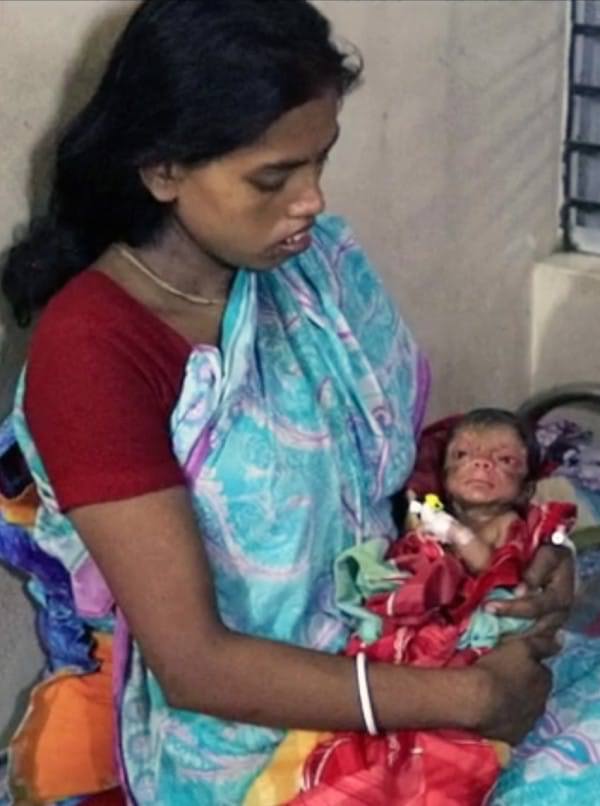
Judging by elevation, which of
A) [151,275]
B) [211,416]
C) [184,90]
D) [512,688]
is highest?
[184,90]

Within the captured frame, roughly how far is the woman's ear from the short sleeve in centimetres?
14

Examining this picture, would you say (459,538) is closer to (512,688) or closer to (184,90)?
(512,688)

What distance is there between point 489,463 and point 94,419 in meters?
0.46

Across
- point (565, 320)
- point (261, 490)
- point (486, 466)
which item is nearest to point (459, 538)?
point (486, 466)

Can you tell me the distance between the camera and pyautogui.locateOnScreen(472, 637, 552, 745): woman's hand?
58.3 inches

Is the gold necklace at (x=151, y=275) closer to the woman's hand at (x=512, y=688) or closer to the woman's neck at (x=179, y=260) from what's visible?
the woman's neck at (x=179, y=260)

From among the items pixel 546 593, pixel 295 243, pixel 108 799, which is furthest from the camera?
pixel 108 799

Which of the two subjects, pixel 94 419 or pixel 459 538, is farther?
pixel 459 538

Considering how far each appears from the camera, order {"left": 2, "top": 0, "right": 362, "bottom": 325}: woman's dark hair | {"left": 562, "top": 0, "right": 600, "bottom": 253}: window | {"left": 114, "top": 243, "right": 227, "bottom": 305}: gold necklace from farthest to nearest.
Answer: {"left": 562, "top": 0, "right": 600, "bottom": 253}: window < {"left": 114, "top": 243, "right": 227, "bottom": 305}: gold necklace < {"left": 2, "top": 0, "right": 362, "bottom": 325}: woman's dark hair

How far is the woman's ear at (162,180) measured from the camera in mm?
1463

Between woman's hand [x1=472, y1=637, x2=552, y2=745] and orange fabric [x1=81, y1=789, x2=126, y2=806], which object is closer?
woman's hand [x1=472, y1=637, x2=552, y2=745]

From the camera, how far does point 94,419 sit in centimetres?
141

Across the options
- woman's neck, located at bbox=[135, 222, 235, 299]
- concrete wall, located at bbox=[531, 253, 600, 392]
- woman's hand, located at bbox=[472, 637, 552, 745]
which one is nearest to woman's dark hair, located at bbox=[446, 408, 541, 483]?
woman's hand, located at bbox=[472, 637, 552, 745]

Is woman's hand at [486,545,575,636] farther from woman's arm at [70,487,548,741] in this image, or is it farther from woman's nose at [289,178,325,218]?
woman's nose at [289,178,325,218]
